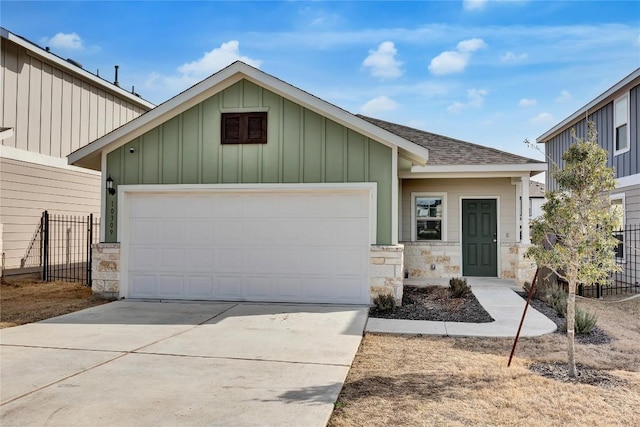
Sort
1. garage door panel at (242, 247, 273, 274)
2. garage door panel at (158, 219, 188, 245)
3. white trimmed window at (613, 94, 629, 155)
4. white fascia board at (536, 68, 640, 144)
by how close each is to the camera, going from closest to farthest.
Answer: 1. garage door panel at (242, 247, 273, 274)
2. garage door panel at (158, 219, 188, 245)
3. white fascia board at (536, 68, 640, 144)
4. white trimmed window at (613, 94, 629, 155)

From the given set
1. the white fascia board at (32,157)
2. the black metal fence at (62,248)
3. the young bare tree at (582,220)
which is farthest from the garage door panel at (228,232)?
the young bare tree at (582,220)

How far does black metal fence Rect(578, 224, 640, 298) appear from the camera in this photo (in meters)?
10.4

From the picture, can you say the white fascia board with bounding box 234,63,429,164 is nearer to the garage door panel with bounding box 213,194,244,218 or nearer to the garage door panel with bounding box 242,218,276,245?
the garage door panel with bounding box 213,194,244,218

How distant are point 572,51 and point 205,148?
939 cm

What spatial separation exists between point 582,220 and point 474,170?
6060 mm

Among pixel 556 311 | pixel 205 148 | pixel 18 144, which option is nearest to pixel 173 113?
pixel 205 148

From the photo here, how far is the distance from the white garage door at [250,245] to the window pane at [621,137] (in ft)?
27.0

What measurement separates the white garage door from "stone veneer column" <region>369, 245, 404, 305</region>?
0.20 meters

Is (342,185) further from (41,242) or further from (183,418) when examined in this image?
(41,242)

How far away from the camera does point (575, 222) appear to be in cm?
457

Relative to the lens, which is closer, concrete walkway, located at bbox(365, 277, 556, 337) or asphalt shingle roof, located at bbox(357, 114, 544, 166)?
concrete walkway, located at bbox(365, 277, 556, 337)

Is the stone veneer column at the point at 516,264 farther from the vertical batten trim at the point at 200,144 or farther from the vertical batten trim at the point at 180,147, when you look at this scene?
the vertical batten trim at the point at 180,147

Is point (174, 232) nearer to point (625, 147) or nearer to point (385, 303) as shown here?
point (385, 303)

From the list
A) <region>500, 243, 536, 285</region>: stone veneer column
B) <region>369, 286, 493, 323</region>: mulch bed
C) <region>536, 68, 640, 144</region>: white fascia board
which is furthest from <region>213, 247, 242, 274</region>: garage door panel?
<region>536, 68, 640, 144</region>: white fascia board
